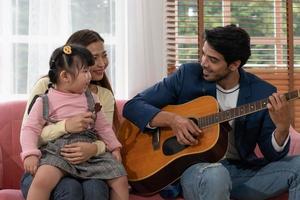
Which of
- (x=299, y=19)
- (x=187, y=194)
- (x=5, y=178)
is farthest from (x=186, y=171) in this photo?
(x=299, y=19)

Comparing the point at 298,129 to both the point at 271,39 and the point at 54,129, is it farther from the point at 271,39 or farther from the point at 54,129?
the point at 54,129

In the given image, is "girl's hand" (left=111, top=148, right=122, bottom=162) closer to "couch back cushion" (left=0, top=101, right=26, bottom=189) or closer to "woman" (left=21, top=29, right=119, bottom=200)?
"woman" (left=21, top=29, right=119, bottom=200)

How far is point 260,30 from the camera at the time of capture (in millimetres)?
2895

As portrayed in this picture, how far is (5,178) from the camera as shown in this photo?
2.11 metres

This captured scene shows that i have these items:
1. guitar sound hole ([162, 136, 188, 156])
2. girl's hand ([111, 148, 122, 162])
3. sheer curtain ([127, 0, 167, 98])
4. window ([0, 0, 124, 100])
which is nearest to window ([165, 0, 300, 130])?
sheer curtain ([127, 0, 167, 98])

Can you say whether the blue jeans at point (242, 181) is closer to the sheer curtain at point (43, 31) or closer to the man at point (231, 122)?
the man at point (231, 122)

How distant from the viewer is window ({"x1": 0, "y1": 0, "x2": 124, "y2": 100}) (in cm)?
245

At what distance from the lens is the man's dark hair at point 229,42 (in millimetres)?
1952

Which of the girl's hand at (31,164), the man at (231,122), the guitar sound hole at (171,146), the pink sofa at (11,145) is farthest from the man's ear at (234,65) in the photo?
the girl's hand at (31,164)

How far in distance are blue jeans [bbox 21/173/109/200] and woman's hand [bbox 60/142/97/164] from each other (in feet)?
0.24

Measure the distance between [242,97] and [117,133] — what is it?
610 millimetres

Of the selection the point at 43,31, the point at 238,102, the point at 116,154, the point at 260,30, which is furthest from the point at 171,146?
the point at 260,30

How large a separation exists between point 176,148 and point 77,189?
0.47 meters

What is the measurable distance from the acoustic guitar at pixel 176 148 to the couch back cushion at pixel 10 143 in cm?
52
